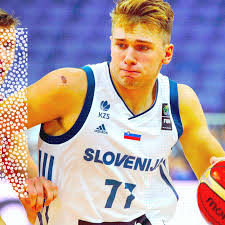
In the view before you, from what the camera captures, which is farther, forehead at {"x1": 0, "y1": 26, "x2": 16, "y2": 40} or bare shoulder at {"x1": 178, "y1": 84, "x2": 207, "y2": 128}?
bare shoulder at {"x1": 178, "y1": 84, "x2": 207, "y2": 128}

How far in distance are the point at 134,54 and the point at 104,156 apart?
1.67 ft

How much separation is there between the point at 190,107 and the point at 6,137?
0.97m

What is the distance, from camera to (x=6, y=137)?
2.19m

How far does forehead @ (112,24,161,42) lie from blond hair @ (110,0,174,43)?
0.07 feet

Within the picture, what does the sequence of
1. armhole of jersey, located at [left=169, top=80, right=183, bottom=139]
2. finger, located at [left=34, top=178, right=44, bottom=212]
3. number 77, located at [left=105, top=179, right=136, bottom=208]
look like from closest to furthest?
finger, located at [left=34, top=178, right=44, bottom=212], number 77, located at [left=105, top=179, right=136, bottom=208], armhole of jersey, located at [left=169, top=80, right=183, bottom=139]

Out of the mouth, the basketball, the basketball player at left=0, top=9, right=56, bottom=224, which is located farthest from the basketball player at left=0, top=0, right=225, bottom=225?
the basketball

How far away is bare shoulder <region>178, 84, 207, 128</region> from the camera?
2439 mm

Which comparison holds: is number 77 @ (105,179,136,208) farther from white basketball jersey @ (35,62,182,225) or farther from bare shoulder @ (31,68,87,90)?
bare shoulder @ (31,68,87,90)

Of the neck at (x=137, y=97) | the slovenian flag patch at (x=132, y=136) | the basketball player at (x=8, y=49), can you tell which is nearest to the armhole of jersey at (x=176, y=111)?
the neck at (x=137, y=97)

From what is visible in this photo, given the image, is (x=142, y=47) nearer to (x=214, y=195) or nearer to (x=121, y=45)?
(x=121, y=45)

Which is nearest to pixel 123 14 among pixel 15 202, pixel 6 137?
pixel 6 137

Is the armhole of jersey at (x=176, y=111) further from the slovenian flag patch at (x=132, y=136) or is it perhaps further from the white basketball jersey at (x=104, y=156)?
the slovenian flag patch at (x=132, y=136)

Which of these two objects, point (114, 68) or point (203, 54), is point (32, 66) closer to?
point (203, 54)

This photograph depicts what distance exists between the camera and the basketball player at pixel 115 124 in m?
2.15
